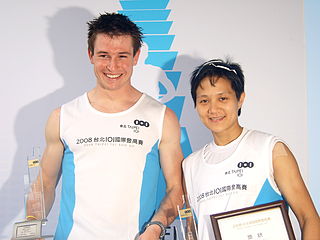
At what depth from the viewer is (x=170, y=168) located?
2.51m

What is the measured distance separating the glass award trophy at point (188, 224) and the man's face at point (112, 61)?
820 mm

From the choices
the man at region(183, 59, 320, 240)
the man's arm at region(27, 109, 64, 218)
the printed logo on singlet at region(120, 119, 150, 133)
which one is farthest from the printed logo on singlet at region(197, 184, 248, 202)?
the man's arm at region(27, 109, 64, 218)

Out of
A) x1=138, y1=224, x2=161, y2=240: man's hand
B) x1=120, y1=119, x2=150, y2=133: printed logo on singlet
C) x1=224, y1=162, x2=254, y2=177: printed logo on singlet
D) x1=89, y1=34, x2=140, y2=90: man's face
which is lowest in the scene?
x1=138, y1=224, x2=161, y2=240: man's hand

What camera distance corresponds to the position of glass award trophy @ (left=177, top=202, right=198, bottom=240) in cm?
216

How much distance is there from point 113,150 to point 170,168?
0.34m

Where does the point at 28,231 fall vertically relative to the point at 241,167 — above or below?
below

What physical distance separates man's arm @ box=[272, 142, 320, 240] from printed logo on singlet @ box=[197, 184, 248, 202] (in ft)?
0.56

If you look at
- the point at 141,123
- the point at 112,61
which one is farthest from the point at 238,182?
the point at 112,61

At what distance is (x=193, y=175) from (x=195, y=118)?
35.1 inches

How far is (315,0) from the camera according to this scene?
3164 millimetres

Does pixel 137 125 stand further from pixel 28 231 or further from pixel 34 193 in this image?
pixel 28 231

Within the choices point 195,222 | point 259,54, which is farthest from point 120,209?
point 259,54

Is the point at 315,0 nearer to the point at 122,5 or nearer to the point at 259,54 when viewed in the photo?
the point at 259,54

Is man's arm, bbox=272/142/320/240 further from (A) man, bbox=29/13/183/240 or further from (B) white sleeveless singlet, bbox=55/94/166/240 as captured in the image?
(B) white sleeveless singlet, bbox=55/94/166/240
